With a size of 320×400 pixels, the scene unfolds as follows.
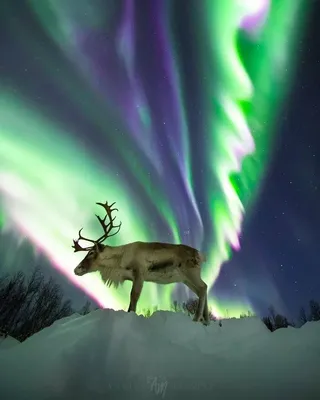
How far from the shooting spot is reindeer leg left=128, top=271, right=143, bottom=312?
6.92 metres

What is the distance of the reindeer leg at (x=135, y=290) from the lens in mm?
6920

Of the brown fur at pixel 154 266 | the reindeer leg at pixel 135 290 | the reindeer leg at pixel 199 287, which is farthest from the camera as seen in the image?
the brown fur at pixel 154 266

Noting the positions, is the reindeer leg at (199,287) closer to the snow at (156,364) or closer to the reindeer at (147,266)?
the reindeer at (147,266)

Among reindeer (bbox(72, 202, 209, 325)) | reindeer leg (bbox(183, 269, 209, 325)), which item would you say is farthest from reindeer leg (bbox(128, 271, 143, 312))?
reindeer leg (bbox(183, 269, 209, 325))

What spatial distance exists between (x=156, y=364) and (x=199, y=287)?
4416mm

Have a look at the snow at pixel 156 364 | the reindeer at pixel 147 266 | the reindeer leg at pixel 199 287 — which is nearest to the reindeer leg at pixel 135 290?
the reindeer at pixel 147 266

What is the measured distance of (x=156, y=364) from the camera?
10.7ft

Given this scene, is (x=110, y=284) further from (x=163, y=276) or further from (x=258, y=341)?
(x=258, y=341)

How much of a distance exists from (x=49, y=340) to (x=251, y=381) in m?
2.79

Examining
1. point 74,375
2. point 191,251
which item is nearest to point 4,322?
point 191,251

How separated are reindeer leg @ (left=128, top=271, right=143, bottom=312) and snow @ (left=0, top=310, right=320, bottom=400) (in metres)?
2.87

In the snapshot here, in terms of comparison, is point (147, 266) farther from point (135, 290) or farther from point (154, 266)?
point (135, 290)

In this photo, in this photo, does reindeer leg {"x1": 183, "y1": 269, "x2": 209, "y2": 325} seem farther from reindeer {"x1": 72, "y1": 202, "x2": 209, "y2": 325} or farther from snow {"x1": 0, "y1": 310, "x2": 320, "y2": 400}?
snow {"x1": 0, "y1": 310, "x2": 320, "y2": 400}

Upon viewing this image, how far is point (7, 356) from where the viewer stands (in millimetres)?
3676
